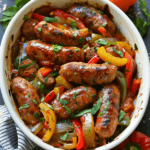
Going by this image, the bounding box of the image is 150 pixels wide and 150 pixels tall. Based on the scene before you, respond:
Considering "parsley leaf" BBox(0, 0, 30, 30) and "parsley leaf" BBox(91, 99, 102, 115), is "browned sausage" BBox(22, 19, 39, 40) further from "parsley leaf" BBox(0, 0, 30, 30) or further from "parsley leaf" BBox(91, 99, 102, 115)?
"parsley leaf" BBox(91, 99, 102, 115)

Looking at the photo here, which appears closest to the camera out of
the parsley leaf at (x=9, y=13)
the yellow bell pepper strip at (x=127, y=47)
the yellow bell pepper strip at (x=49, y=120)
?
the yellow bell pepper strip at (x=49, y=120)

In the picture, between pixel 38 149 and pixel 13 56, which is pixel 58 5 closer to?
pixel 13 56

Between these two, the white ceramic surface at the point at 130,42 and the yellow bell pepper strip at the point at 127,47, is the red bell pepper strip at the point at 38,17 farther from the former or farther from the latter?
the yellow bell pepper strip at the point at 127,47

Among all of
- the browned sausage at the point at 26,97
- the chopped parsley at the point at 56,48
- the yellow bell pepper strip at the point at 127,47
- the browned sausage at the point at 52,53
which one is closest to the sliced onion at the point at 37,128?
the browned sausage at the point at 26,97

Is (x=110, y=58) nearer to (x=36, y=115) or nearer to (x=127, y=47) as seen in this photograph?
(x=127, y=47)

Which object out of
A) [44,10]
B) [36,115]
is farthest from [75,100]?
[44,10]

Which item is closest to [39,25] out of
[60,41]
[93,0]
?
[60,41]
